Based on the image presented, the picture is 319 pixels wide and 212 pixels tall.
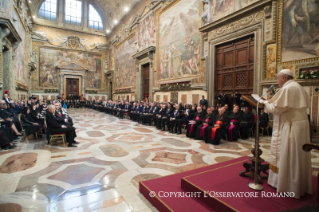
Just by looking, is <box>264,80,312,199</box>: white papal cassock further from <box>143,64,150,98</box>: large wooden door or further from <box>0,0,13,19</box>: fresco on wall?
<box>143,64,150,98</box>: large wooden door

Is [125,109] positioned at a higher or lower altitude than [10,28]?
lower

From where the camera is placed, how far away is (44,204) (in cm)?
247

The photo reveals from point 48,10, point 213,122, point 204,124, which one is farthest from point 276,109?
point 48,10

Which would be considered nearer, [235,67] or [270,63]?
[270,63]

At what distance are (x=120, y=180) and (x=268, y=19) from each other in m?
8.07

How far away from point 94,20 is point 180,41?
66.6ft

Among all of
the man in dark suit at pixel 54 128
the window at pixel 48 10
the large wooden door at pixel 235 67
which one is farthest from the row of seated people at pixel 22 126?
the window at pixel 48 10

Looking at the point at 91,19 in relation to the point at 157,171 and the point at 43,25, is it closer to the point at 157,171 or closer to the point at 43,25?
the point at 43,25

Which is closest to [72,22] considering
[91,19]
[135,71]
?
[91,19]

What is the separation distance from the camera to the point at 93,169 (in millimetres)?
3691

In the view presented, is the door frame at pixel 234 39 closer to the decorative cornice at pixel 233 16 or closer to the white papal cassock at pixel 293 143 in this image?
the decorative cornice at pixel 233 16

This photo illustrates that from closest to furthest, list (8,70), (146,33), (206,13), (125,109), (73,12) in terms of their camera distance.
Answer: (206,13) < (8,70) < (125,109) < (146,33) < (73,12)

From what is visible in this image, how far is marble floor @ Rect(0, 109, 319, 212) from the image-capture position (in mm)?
2543

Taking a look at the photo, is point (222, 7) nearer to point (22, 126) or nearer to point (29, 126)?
point (29, 126)
